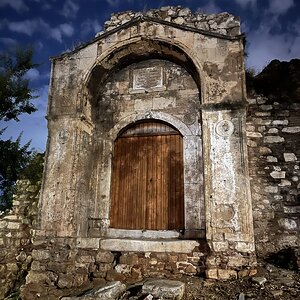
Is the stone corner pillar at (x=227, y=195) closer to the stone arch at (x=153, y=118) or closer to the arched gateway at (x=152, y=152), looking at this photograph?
the arched gateway at (x=152, y=152)

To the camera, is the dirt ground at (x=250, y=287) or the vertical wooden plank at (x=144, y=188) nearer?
the dirt ground at (x=250, y=287)

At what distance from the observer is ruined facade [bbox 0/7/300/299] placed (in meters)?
4.57

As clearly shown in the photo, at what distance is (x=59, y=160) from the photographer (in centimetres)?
535

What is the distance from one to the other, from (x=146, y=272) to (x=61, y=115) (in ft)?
10.7

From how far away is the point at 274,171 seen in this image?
5293 millimetres

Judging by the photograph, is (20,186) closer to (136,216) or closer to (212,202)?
(136,216)

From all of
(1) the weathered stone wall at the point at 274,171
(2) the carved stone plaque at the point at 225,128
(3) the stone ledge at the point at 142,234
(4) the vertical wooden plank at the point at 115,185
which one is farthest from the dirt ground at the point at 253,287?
(2) the carved stone plaque at the point at 225,128

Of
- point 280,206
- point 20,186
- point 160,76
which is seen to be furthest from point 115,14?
point 280,206

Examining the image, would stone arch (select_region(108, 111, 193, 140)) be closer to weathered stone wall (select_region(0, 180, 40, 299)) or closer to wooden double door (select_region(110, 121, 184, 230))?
wooden double door (select_region(110, 121, 184, 230))

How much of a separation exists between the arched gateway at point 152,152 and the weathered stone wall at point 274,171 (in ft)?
3.01

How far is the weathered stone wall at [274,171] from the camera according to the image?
495 cm

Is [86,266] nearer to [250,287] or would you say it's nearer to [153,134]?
[250,287]

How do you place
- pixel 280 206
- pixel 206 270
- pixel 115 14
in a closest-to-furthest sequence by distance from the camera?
Answer: 1. pixel 206 270
2. pixel 280 206
3. pixel 115 14

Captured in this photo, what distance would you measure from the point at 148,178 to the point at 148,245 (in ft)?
4.60
